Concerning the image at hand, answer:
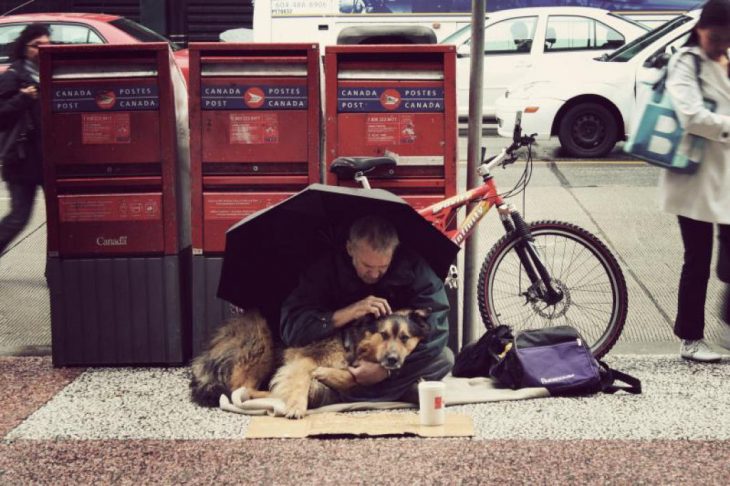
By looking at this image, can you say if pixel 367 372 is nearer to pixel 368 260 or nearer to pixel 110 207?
pixel 368 260

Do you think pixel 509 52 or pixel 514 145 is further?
pixel 509 52

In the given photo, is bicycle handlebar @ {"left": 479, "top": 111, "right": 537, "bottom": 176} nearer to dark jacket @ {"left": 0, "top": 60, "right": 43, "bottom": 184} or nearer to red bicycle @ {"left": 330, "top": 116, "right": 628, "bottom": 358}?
red bicycle @ {"left": 330, "top": 116, "right": 628, "bottom": 358}

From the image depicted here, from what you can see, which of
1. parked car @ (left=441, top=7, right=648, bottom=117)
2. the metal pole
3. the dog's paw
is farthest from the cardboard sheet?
parked car @ (left=441, top=7, right=648, bottom=117)

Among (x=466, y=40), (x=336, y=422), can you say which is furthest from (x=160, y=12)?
(x=336, y=422)

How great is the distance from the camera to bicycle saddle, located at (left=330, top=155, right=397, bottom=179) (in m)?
5.45

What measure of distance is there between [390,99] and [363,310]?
1281mm

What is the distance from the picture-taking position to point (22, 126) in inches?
266

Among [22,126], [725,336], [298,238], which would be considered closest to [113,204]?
[298,238]

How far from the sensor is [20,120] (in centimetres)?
674

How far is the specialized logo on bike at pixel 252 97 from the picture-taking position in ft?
18.4

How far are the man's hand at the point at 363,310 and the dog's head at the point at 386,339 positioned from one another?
0.10 feet

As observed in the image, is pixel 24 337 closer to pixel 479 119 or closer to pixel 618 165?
pixel 479 119

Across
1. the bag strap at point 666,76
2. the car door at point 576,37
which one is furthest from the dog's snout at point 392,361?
the car door at point 576,37

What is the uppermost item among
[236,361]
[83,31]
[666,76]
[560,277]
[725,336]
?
[83,31]
